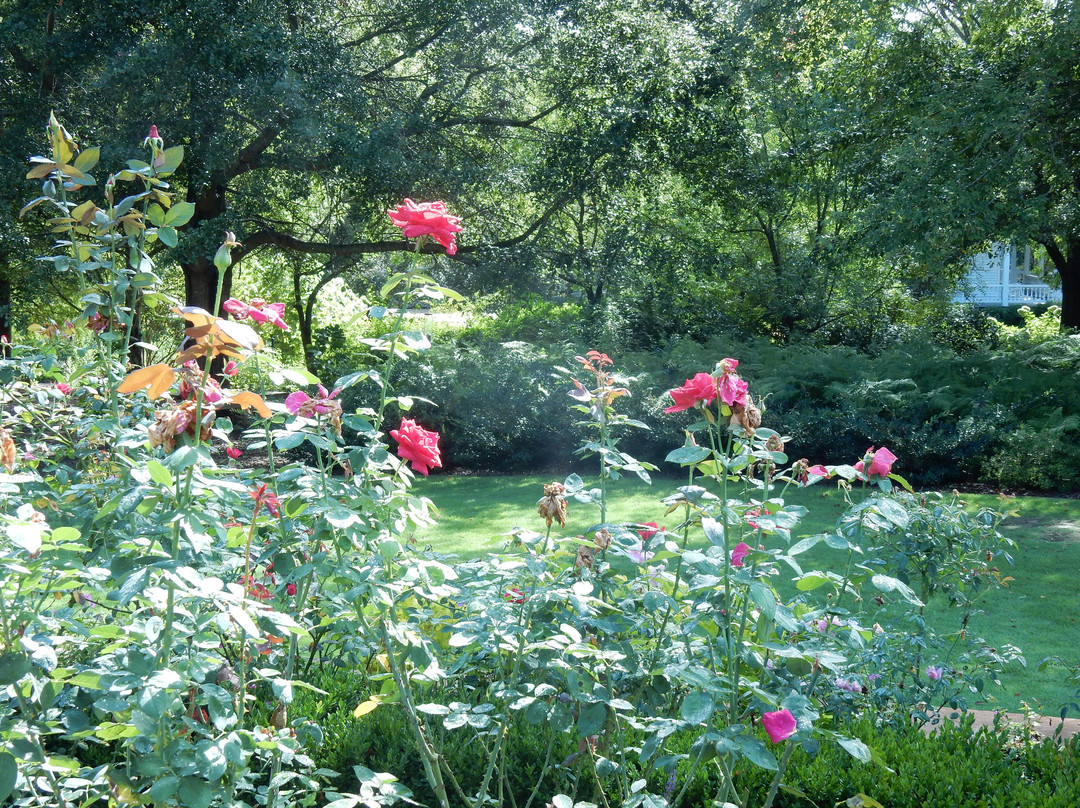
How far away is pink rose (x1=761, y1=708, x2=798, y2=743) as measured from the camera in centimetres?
143

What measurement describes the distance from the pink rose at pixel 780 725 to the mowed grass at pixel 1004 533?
72cm

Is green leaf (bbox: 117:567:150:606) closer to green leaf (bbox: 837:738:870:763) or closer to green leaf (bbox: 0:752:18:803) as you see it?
green leaf (bbox: 0:752:18:803)

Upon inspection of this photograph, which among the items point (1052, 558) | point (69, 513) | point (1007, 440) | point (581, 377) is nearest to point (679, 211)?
point (581, 377)

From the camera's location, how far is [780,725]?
56.6 inches

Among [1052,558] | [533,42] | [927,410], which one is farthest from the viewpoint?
[533,42]

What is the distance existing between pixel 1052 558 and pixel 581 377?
5048 mm

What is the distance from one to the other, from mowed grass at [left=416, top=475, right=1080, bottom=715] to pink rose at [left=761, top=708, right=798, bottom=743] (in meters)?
0.72

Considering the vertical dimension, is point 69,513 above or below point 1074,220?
below

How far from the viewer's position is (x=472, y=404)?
923 centimetres

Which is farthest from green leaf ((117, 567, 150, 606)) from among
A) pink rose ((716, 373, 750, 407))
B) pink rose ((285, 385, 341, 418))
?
pink rose ((716, 373, 750, 407))

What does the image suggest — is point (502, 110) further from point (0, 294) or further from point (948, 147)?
point (0, 294)

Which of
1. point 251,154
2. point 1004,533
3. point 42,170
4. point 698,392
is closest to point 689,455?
point 698,392

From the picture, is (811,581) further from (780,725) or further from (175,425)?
(175,425)

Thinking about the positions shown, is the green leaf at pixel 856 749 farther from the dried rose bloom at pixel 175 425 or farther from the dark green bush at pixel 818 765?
the dried rose bloom at pixel 175 425
